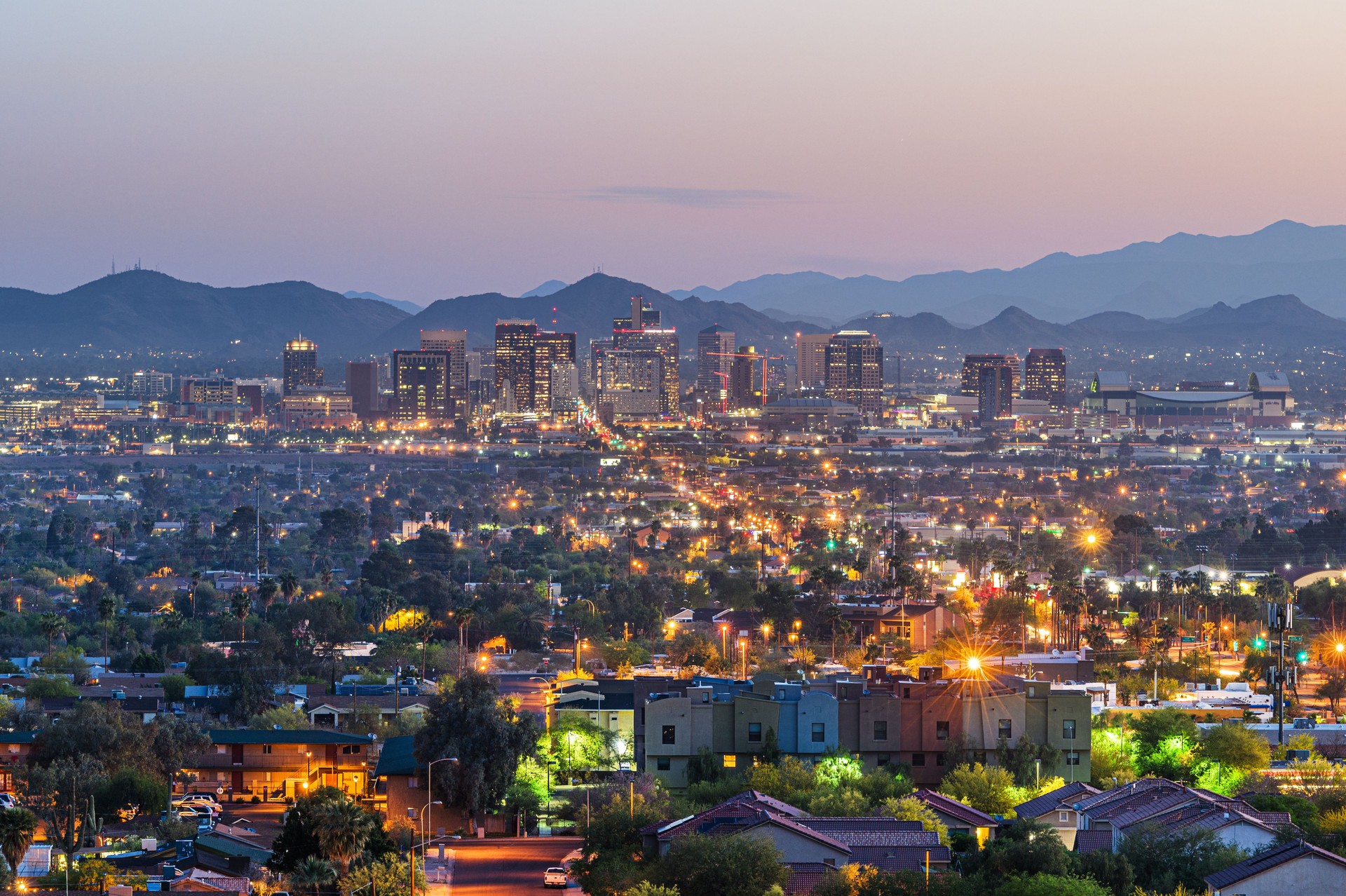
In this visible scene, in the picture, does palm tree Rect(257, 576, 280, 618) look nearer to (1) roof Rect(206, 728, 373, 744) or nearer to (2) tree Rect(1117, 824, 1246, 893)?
(1) roof Rect(206, 728, 373, 744)

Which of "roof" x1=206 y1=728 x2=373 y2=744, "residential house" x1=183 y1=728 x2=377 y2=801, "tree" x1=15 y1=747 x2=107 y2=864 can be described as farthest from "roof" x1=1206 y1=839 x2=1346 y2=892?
"roof" x1=206 y1=728 x2=373 y2=744

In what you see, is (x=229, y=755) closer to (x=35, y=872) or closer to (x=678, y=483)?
(x=35, y=872)

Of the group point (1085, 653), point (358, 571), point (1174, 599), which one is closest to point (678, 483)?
point (358, 571)

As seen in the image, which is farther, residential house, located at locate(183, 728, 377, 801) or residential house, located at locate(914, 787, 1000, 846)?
residential house, located at locate(183, 728, 377, 801)

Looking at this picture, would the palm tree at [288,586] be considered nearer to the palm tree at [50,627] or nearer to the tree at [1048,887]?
the palm tree at [50,627]

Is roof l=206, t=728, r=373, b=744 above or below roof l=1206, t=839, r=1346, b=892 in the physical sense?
below

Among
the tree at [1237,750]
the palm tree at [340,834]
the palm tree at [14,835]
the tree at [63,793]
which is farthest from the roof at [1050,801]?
the tree at [63,793]
